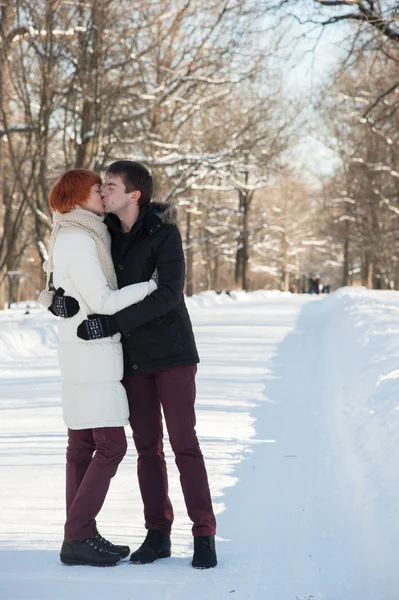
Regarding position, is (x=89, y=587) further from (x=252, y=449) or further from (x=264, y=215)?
(x=264, y=215)

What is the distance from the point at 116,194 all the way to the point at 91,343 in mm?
723

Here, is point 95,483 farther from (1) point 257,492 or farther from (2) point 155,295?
(1) point 257,492

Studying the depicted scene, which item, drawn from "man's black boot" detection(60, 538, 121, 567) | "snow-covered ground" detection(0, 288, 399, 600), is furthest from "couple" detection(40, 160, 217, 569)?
"snow-covered ground" detection(0, 288, 399, 600)

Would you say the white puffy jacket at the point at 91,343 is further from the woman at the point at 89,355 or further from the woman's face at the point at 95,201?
the woman's face at the point at 95,201

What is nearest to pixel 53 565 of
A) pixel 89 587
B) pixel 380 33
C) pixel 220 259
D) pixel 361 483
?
pixel 89 587

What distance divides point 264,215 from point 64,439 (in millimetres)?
51063

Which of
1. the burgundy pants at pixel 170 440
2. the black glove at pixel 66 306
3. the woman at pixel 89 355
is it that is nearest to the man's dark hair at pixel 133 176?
the woman at pixel 89 355

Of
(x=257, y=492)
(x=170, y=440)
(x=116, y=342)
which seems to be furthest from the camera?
(x=257, y=492)

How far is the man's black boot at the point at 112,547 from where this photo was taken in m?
4.11

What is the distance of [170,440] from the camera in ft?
13.8

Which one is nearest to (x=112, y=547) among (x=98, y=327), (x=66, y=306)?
(x=98, y=327)

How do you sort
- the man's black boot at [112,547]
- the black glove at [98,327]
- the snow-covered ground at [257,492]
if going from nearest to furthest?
the snow-covered ground at [257,492], the black glove at [98,327], the man's black boot at [112,547]

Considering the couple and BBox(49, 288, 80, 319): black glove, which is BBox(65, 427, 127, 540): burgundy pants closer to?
the couple

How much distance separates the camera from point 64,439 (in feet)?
23.1
